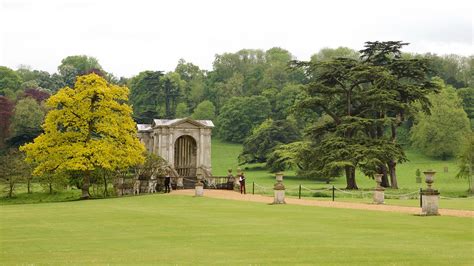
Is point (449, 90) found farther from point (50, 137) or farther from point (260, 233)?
point (260, 233)

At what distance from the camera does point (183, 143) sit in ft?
175


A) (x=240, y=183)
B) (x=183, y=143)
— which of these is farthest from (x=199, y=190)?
(x=183, y=143)

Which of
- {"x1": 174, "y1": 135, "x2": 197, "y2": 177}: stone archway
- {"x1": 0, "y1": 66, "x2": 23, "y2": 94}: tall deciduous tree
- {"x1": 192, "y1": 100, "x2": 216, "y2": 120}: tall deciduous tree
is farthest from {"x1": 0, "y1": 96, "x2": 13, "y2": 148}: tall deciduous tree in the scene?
{"x1": 174, "y1": 135, "x2": 197, "y2": 177}: stone archway

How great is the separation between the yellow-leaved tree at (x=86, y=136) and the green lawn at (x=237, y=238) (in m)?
14.3

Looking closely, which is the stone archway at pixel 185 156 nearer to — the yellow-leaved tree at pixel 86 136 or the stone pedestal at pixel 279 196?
the yellow-leaved tree at pixel 86 136

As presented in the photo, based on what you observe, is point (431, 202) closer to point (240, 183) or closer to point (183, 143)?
point (240, 183)

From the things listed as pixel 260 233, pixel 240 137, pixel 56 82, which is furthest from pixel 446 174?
pixel 56 82

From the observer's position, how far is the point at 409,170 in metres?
76.3

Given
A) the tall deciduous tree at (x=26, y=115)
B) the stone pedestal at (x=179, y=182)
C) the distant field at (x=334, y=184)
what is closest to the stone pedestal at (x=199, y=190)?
the distant field at (x=334, y=184)

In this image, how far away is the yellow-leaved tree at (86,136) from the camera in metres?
39.7

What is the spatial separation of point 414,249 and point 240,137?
294ft

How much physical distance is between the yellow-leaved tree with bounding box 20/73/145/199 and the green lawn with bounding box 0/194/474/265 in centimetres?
1426

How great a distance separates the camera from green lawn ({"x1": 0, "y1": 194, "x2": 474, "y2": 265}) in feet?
43.5

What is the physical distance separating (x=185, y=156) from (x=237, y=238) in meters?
37.0
